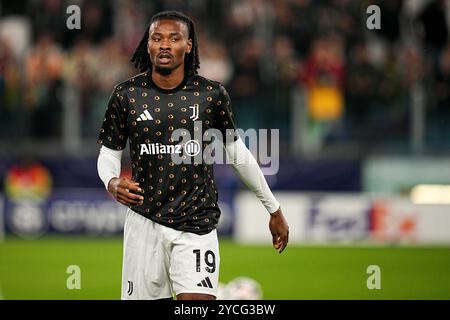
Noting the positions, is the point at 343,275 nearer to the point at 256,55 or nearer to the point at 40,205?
the point at 256,55

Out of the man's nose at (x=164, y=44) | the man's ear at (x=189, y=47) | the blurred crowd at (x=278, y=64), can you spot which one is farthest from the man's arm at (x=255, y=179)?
the blurred crowd at (x=278, y=64)

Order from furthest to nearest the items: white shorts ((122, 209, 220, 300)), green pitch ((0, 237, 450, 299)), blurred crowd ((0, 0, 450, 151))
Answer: blurred crowd ((0, 0, 450, 151)) → green pitch ((0, 237, 450, 299)) → white shorts ((122, 209, 220, 300))

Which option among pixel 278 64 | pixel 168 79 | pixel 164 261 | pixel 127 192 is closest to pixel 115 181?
pixel 127 192

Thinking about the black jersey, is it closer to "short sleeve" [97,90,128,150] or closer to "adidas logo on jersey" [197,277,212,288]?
"short sleeve" [97,90,128,150]

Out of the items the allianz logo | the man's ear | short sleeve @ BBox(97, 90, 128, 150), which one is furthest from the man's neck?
the allianz logo

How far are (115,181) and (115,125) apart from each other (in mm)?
398

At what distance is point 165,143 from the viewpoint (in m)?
6.35

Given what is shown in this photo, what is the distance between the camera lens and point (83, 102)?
16.3 meters

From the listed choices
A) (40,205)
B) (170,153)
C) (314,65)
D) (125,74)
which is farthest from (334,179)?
(170,153)

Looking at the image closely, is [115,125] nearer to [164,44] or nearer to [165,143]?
[165,143]

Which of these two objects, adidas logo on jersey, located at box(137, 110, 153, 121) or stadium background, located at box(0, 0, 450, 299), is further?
stadium background, located at box(0, 0, 450, 299)

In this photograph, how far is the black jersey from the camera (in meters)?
6.35

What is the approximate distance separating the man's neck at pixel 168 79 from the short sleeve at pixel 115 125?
25 cm
